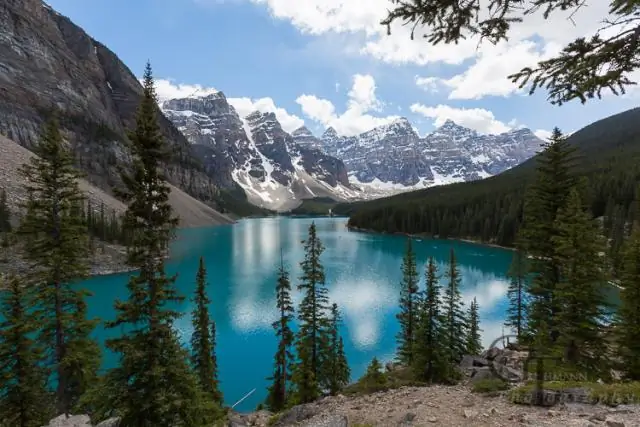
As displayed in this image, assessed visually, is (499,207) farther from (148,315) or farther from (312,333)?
(148,315)

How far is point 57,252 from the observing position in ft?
52.2

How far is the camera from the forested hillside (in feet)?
317

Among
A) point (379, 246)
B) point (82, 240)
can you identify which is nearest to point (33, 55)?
point (379, 246)

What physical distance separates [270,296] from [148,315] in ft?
145

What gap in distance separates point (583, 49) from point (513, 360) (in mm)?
18385

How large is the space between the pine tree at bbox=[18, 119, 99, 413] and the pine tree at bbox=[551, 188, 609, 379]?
21.2 metres

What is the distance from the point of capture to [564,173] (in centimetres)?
1716

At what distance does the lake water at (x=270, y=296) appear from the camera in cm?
3375

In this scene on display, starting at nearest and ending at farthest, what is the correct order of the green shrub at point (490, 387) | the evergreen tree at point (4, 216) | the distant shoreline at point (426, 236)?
the green shrub at point (490, 387), the evergreen tree at point (4, 216), the distant shoreline at point (426, 236)

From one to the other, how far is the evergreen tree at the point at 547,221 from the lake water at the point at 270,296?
1778 cm

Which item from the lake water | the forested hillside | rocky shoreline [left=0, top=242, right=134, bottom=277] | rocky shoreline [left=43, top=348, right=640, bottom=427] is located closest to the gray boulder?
rocky shoreline [left=43, top=348, right=640, bottom=427]

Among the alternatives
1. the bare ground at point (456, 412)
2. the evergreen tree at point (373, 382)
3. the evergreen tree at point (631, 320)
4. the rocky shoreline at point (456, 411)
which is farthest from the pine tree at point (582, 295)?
the evergreen tree at point (373, 382)

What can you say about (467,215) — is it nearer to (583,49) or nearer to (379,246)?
(379,246)

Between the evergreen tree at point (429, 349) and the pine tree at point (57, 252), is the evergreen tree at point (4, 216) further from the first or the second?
the evergreen tree at point (429, 349)
